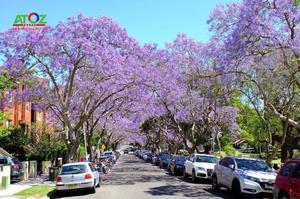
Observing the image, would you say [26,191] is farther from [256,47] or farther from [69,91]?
[256,47]

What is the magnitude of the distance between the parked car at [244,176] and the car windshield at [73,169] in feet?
19.8

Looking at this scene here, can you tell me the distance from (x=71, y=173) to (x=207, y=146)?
41.0m

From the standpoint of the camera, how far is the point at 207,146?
186 feet

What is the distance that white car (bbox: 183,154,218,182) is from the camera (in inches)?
877

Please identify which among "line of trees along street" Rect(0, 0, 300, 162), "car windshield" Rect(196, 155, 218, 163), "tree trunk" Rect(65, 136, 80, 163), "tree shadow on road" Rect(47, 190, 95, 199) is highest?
"line of trees along street" Rect(0, 0, 300, 162)

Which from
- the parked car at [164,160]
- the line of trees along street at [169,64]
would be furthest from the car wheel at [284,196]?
the parked car at [164,160]

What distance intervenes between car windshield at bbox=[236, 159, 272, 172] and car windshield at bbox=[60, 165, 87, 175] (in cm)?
683

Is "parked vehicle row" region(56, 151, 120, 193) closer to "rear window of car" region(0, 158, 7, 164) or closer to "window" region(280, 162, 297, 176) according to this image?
"rear window of car" region(0, 158, 7, 164)

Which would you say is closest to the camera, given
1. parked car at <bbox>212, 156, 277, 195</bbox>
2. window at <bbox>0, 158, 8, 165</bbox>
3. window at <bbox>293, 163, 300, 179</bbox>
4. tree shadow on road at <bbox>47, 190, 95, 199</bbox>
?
window at <bbox>293, 163, 300, 179</bbox>

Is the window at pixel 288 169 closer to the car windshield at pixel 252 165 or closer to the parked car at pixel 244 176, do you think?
the parked car at pixel 244 176

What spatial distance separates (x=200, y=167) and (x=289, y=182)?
11316mm

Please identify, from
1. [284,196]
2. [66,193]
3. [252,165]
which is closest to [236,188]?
[252,165]

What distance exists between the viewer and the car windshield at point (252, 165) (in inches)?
634

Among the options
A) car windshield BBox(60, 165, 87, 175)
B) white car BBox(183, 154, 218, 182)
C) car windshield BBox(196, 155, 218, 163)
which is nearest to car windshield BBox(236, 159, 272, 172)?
white car BBox(183, 154, 218, 182)
